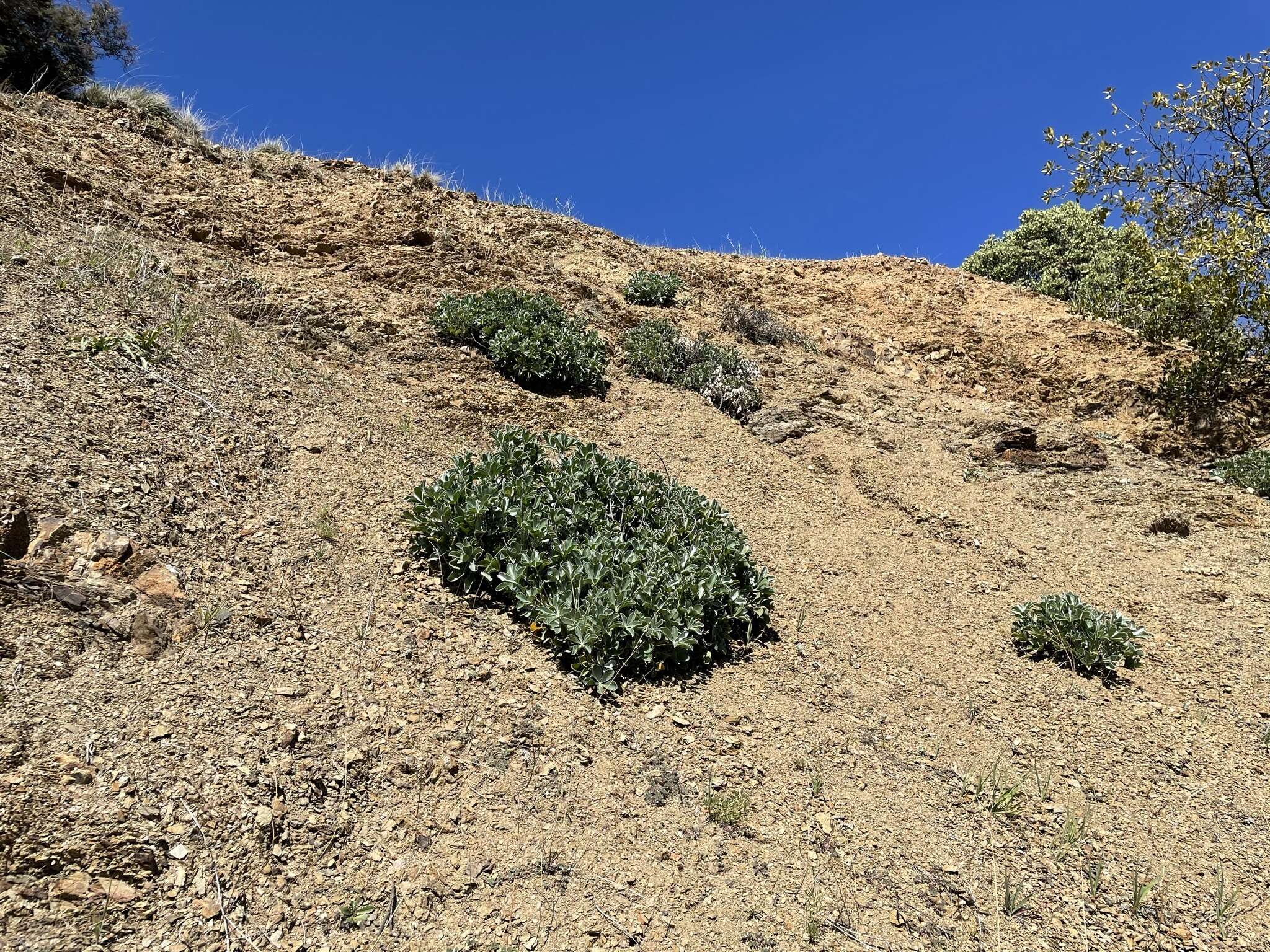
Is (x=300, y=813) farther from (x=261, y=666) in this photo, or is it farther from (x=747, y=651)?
(x=747, y=651)

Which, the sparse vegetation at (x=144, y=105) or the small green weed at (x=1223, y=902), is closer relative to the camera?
the small green weed at (x=1223, y=902)

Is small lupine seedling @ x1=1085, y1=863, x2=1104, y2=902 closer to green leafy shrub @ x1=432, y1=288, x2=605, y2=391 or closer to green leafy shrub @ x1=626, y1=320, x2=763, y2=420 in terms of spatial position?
green leafy shrub @ x1=626, y1=320, x2=763, y2=420

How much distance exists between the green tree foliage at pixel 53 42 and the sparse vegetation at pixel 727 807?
927 centimetres

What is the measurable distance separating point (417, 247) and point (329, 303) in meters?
1.85

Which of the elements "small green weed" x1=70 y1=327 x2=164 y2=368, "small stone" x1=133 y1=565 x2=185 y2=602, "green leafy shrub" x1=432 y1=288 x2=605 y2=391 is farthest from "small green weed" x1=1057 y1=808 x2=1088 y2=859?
"small green weed" x1=70 y1=327 x2=164 y2=368

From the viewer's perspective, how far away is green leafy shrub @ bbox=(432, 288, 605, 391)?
21.9 ft

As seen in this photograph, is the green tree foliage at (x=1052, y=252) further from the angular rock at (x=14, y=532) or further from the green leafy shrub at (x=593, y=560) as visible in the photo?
the angular rock at (x=14, y=532)

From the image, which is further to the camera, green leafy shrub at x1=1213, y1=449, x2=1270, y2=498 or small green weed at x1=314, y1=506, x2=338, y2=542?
green leafy shrub at x1=1213, y1=449, x2=1270, y2=498

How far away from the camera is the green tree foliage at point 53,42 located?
7.49m

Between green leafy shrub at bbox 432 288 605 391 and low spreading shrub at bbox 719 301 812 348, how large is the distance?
2.50 meters

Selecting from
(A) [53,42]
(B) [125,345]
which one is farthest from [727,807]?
(A) [53,42]

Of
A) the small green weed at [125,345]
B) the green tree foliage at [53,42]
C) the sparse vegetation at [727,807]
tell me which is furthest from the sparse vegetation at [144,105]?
the sparse vegetation at [727,807]

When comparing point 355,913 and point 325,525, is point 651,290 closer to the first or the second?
point 325,525

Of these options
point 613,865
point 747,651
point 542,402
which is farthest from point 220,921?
point 542,402
